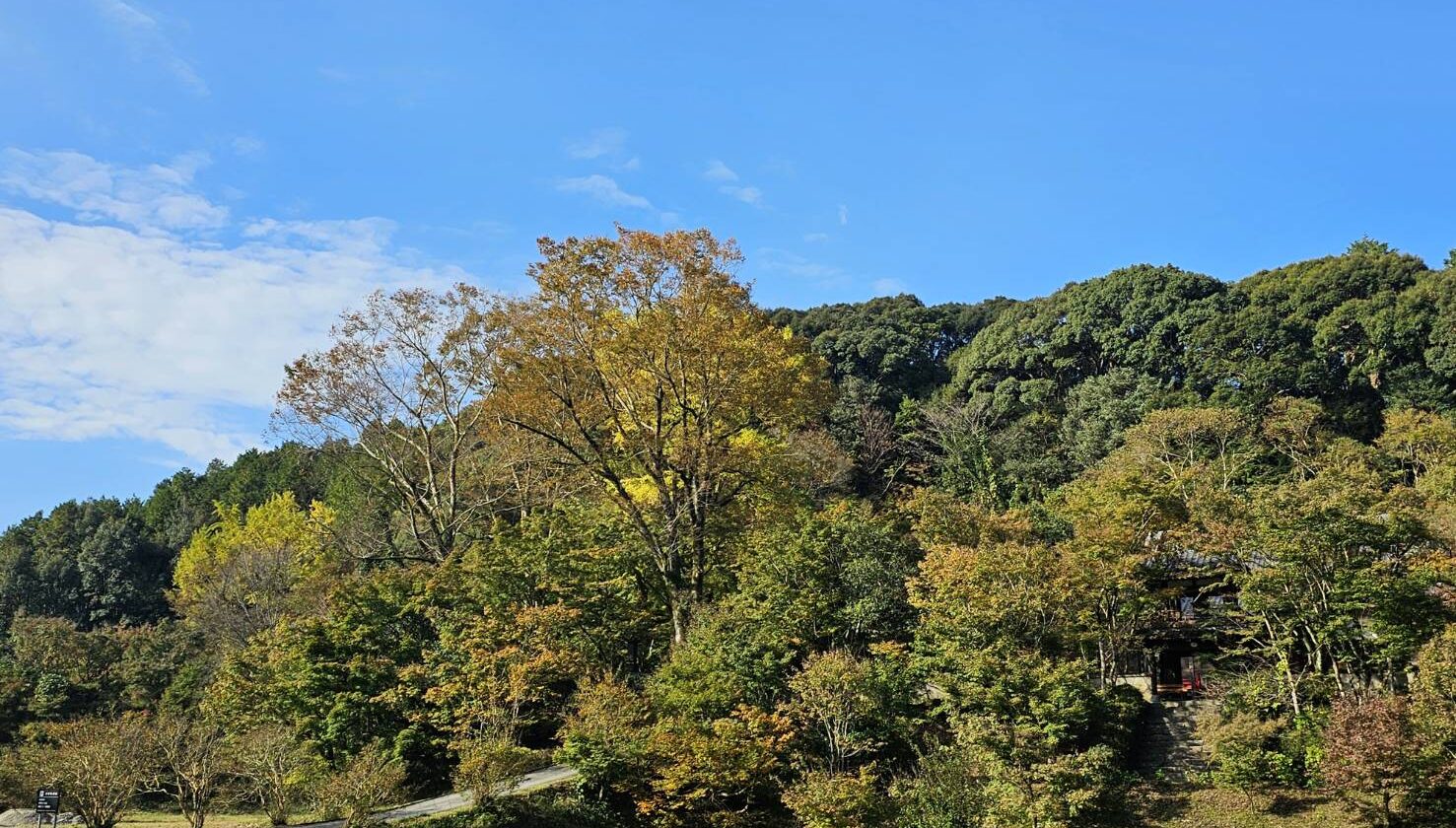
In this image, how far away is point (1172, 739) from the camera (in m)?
18.6

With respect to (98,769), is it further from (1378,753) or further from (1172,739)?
(1378,753)

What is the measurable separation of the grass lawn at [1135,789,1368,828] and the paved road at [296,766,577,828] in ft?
33.2

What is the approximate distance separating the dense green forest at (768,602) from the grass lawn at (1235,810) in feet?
0.94

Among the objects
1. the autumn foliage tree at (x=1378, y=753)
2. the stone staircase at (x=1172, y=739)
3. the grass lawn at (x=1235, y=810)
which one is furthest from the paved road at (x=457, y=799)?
the autumn foliage tree at (x=1378, y=753)

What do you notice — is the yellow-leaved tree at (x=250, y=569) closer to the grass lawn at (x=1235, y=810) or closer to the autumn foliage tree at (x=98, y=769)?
the autumn foliage tree at (x=98, y=769)

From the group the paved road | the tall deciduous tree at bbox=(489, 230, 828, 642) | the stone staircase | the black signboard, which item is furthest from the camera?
the tall deciduous tree at bbox=(489, 230, 828, 642)

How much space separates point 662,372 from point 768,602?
5815 millimetres

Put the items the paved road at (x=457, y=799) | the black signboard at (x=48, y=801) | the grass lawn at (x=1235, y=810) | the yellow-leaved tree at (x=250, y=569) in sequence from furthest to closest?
the yellow-leaved tree at (x=250, y=569) < the paved road at (x=457, y=799) < the grass lawn at (x=1235, y=810) < the black signboard at (x=48, y=801)

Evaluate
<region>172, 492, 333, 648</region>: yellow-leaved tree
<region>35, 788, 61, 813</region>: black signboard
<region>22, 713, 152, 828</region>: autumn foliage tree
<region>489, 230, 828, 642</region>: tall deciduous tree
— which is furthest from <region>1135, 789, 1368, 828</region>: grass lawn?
<region>172, 492, 333, 648</region>: yellow-leaved tree

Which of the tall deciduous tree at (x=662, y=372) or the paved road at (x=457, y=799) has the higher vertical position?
the tall deciduous tree at (x=662, y=372)

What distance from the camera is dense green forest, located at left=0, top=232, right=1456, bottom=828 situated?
1582cm

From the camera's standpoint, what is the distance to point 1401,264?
34156 mm

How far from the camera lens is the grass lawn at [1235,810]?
15.1 m

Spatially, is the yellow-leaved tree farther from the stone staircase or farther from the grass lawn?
the grass lawn
